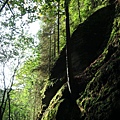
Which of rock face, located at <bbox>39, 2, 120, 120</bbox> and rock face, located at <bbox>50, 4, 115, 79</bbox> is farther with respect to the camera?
rock face, located at <bbox>50, 4, 115, 79</bbox>

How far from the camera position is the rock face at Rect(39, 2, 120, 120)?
30.2 ft

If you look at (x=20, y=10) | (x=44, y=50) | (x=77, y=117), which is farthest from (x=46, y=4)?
(x=44, y=50)

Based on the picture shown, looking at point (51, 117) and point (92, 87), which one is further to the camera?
point (51, 117)

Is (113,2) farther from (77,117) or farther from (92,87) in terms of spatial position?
(77,117)

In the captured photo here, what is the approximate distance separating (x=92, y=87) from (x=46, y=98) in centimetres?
621

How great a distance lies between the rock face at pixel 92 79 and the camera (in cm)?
920

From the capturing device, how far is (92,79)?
11.2 meters

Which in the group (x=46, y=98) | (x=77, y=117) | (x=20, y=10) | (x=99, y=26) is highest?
(x=99, y=26)

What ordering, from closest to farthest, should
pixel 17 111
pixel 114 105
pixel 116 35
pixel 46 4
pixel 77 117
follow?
1. pixel 114 105
2. pixel 46 4
3. pixel 77 117
4. pixel 116 35
5. pixel 17 111

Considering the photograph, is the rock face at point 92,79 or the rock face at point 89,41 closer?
the rock face at point 92,79

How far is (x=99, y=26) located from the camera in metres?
15.6

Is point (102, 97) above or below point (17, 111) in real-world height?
below

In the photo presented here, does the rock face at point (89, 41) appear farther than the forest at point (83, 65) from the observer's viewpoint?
Yes

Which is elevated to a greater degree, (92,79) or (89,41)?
(89,41)
